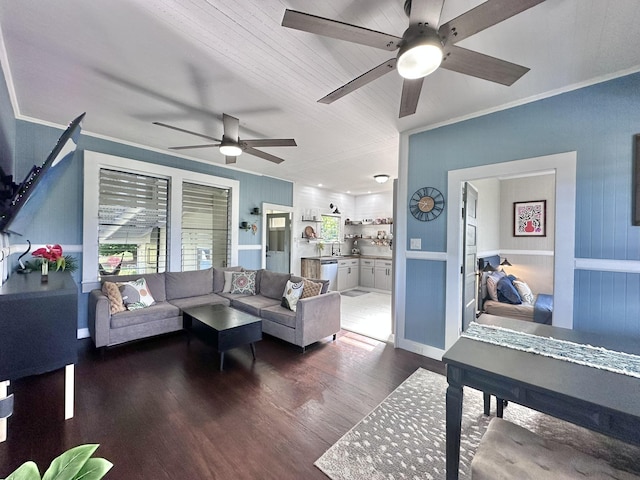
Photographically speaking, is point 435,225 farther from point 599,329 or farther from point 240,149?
point 240,149

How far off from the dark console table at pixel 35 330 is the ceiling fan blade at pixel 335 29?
7.10 ft

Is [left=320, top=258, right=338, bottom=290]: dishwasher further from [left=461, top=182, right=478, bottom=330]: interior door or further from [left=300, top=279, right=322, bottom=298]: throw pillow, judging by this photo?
[left=461, top=182, right=478, bottom=330]: interior door

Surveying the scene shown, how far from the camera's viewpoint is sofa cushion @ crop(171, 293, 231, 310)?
3.85 metres

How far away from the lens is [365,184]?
22.3ft

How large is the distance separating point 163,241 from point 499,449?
479 centimetres

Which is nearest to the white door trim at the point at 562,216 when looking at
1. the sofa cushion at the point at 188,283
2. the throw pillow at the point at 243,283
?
the throw pillow at the point at 243,283

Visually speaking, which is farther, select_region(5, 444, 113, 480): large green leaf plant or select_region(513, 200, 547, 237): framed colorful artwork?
select_region(513, 200, 547, 237): framed colorful artwork

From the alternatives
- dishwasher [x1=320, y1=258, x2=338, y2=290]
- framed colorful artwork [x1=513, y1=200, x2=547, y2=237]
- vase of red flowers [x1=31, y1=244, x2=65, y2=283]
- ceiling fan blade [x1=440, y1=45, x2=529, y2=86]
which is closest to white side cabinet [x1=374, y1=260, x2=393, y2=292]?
dishwasher [x1=320, y1=258, x2=338, y2=290]

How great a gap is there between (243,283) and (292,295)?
1182mm

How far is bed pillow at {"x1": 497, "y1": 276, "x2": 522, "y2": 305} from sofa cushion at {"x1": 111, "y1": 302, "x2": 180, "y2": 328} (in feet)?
15.2

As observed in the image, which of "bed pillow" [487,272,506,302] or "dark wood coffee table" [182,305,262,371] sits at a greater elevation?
"bed pillow" [487,272,506,302]

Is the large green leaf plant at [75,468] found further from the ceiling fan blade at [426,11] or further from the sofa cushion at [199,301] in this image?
the sofa cushion at [199,301]

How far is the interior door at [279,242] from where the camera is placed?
655 centimetres

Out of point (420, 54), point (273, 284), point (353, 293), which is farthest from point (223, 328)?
point (353, 293)
